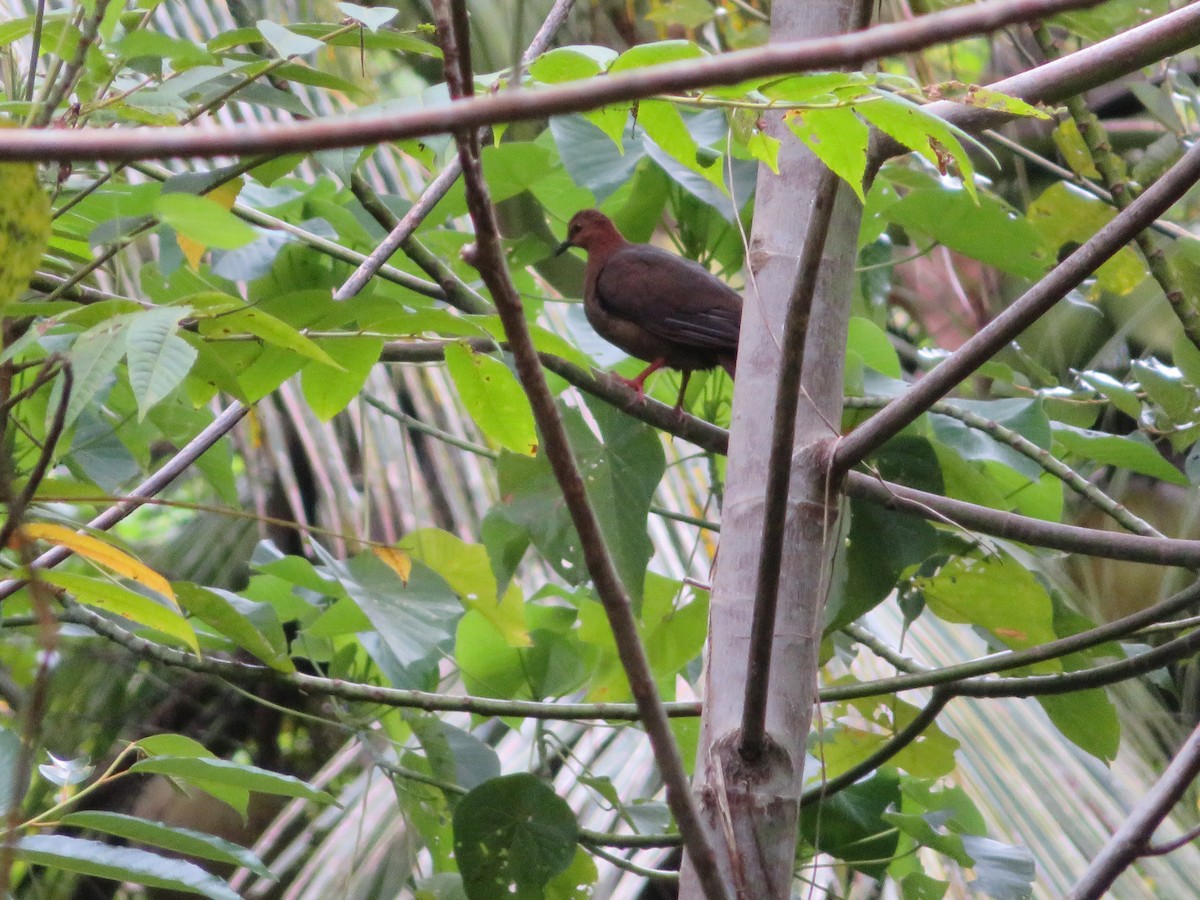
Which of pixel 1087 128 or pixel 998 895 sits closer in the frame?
pixel 998 895

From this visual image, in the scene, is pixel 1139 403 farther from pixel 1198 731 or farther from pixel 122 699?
pixel 122 699

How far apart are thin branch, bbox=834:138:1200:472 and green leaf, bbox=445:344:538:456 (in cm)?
46

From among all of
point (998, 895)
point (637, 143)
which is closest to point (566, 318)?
point (637, 143)

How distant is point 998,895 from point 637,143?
4.58 feet

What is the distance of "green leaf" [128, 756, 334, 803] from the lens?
128 cm

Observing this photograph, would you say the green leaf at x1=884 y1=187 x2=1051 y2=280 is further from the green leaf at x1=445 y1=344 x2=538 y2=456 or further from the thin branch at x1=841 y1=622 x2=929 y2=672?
the green leaf at x1=445 y1=344 x2=538 y2=456

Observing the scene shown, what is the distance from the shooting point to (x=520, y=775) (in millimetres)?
1911

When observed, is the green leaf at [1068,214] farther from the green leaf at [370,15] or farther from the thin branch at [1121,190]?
the green leaf at [370,15]

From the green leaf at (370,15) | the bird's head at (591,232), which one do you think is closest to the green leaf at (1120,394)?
the green leaf at (370,15)

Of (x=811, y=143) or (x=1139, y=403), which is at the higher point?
(x=1139, y=403)

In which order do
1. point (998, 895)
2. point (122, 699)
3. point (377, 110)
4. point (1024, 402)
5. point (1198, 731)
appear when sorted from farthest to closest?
point (122, 699), point (1024, 402), point (998, 895), point (1198, 731), point (377, 110)

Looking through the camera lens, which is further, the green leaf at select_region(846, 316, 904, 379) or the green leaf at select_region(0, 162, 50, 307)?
the green leaf at select_region(846, 316, 904, 379)

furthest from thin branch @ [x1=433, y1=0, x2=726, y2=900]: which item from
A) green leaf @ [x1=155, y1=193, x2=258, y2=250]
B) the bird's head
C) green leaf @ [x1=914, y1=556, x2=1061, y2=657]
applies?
the bird's head

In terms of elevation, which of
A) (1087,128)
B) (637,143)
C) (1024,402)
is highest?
(1087,128)
